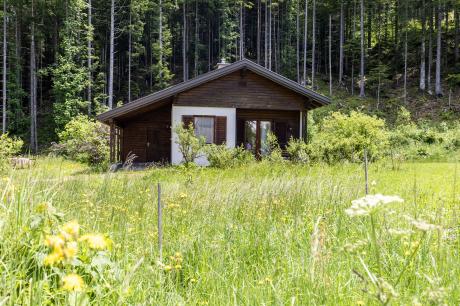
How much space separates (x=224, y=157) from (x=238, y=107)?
12.7ft

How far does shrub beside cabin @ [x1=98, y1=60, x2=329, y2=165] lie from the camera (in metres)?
18.2

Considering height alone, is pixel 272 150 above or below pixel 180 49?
below

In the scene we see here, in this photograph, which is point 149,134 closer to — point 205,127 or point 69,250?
point 205,127

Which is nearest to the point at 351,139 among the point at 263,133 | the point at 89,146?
the point at 263,133

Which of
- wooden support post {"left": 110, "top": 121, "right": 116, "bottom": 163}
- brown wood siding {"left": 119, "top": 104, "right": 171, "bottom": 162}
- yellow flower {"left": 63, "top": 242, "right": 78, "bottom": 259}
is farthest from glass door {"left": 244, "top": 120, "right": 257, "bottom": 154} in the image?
yellow flower {"left": 63, "top": 242, "right": 78, "bottom": 259}

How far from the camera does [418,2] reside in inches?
1366

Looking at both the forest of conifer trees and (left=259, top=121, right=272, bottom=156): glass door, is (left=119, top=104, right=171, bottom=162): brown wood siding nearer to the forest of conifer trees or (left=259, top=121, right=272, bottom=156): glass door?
(left=259, top=121, right=272, bottom=156): glass door

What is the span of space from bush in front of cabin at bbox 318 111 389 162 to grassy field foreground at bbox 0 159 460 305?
9.71 metres

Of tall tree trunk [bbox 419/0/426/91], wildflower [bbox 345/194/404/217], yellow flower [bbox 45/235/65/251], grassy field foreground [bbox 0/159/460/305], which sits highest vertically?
tall tree trunk [bbox 419/0/426/91]

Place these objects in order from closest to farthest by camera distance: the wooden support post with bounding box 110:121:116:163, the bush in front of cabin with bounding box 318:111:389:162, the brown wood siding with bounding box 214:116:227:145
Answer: the bush in front of cabin with bounding box 318:111:389:162, the wooden support post with bounding box 110:121:116:163, the brown wood siding with bounding box 214:116:227:145

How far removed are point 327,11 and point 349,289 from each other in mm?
43801

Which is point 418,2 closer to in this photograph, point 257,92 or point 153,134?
point 257,92


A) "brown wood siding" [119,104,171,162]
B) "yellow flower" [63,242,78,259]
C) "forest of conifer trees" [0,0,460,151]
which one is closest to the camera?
"yellow flower" [63,242,78,259]

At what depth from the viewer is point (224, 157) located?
15.5 metres
